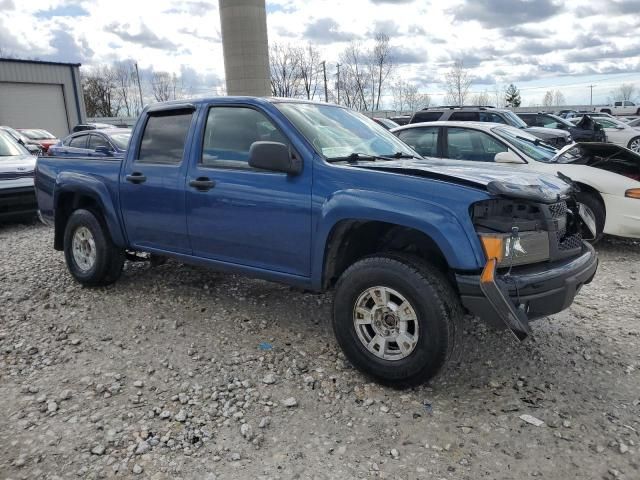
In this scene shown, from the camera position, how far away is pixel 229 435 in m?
3.04

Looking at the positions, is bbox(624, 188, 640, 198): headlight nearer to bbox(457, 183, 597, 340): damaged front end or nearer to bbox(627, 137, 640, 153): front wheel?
bbox(457, 183, 597, 340): damaged front end

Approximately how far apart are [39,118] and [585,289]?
34.6 m

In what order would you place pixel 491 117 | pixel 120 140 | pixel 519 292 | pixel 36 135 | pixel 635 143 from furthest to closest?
pixel 36 135, pixel 635 143, pixel 491 117, pixel 120 140, pixel 519 292

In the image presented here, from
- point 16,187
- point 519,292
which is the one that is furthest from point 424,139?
point 16,187

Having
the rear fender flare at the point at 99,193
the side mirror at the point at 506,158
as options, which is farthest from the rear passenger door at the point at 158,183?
the side mirror at the point at 506,158

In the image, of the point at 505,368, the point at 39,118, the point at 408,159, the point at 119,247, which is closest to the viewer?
the point at 505,368

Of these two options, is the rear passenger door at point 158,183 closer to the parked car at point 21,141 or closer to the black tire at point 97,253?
the black tire at point 97,253

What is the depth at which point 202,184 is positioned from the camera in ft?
13.9

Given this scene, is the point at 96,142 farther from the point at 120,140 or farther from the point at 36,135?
the point at 36,135

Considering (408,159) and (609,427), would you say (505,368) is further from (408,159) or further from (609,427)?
(408,159)

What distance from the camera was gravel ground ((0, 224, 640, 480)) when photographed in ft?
9.17

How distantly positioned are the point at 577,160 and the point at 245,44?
2627 cm

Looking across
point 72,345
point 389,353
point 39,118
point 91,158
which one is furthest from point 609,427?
point 39,118

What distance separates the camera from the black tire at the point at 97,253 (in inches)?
205
